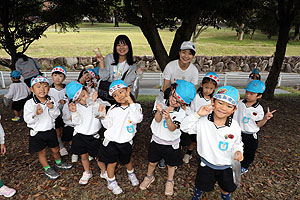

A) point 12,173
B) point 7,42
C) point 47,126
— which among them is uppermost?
point 7,42

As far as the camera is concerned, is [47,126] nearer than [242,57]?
Yes

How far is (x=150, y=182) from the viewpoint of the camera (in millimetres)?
3514

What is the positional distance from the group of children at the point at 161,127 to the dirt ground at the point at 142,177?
133 millimetres

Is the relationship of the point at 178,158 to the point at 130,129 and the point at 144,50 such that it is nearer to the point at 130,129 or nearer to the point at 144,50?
the point at 130,129

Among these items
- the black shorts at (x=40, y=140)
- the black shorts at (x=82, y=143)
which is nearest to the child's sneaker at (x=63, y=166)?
the black shorts at (x=40, y=140)

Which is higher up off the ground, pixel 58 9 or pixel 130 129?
pixel 58 9

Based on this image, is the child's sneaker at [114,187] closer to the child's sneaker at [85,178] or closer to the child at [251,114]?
the child's sneaker at [85,178]

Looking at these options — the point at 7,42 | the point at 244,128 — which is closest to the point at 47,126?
the point at 244,128

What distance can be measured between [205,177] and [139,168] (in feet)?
5.06

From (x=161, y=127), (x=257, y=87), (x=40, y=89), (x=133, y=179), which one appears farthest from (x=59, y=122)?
(x=257, y=87)

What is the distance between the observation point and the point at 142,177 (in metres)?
3.73

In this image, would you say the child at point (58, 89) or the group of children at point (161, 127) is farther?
the child at point (58, 89)

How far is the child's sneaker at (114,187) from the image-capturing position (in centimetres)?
333

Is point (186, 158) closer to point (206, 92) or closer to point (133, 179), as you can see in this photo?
point (133, 179)
